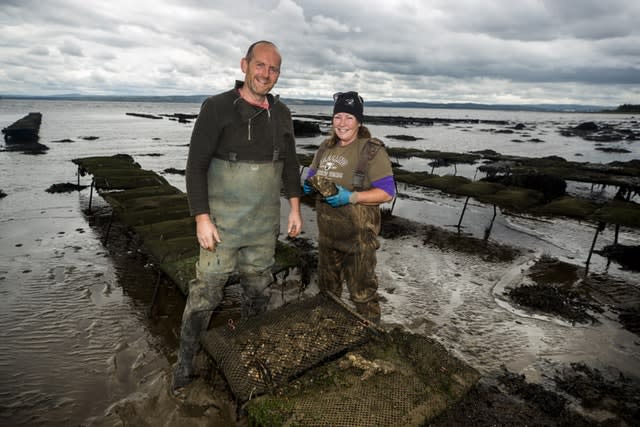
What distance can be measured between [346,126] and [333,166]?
48 centimetres

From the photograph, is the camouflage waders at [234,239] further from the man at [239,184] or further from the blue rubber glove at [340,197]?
the blue rubber glove at [340,197]

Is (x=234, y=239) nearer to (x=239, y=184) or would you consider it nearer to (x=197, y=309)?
(x=239, y=184)

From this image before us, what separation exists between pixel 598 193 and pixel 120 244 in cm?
2370

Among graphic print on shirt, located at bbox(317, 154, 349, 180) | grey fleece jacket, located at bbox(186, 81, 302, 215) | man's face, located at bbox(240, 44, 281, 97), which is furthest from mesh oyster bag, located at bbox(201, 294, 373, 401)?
man's face, located at bbox(240, 44, 281, 97)

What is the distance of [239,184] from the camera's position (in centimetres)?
327

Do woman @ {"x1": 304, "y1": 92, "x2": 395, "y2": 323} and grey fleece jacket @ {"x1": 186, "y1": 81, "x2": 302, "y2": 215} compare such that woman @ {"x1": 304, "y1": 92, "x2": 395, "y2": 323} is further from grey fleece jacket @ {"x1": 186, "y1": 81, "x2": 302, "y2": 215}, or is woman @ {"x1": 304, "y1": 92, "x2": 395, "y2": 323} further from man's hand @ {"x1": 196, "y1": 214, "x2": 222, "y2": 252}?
man's hand @ {"x1": 196, "y1": 214, "x2": 222, "y2": 252}

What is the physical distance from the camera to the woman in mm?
3805

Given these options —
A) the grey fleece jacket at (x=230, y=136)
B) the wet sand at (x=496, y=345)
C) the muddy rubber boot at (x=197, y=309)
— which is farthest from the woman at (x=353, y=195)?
the wet sand at (x=496, y=345)

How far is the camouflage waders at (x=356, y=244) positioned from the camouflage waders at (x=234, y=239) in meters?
Result: 0.76

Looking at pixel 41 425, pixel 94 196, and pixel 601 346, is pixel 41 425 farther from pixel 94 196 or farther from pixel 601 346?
pixel 94 196

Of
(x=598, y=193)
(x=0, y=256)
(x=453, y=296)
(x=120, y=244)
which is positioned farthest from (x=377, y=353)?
(x=598, y=193)

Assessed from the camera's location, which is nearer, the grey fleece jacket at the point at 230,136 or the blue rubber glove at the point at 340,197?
the grey fleece jacket at the point at 230,136

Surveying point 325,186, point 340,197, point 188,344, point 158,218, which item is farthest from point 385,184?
point 158,218

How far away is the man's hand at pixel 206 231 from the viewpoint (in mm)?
3111
